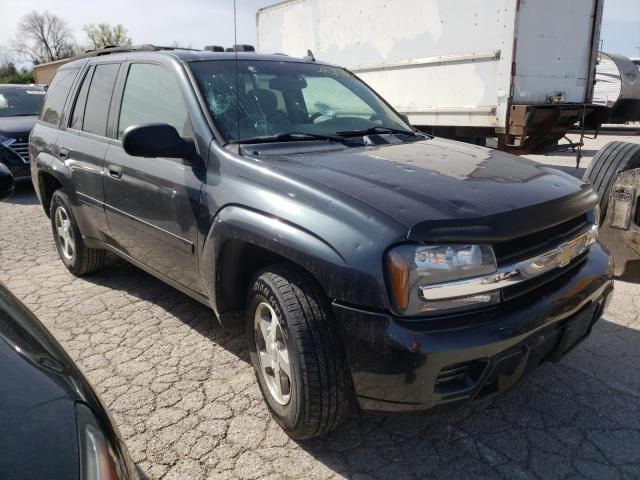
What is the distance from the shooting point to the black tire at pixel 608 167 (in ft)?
14.2

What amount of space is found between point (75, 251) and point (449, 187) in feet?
11.1

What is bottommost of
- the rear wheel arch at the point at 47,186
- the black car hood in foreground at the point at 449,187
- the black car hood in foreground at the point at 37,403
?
the rear wheel arch at the point at 47,186

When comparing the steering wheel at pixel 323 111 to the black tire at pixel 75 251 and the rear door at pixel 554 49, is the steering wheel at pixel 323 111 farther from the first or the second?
the rear door at pixel 554 49

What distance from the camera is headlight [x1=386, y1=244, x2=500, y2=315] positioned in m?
1.88

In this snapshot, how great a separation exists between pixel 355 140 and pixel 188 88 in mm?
976

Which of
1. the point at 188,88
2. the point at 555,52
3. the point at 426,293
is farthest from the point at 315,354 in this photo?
the point at 555,52

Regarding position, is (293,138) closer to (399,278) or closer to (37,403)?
(399,278)

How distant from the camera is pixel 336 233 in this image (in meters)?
2.01

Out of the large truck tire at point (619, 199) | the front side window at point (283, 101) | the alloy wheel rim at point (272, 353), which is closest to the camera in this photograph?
the alloy wheel rim at point (272, 353)

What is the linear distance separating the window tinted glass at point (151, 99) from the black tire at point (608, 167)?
3.20m

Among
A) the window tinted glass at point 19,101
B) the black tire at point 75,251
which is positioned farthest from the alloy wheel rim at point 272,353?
the window tinted glass at point 19,101

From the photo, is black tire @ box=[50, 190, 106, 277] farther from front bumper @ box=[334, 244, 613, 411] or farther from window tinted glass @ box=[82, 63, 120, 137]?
front bumper @ box=[334, 244, 613, 411]

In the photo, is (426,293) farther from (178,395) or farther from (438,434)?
(178,395)

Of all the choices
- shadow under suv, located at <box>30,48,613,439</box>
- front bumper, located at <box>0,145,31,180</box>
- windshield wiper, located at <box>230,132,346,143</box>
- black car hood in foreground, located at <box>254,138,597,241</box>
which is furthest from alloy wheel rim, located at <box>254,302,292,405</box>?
front bumper, located at <box>0,145,31,180</box>
